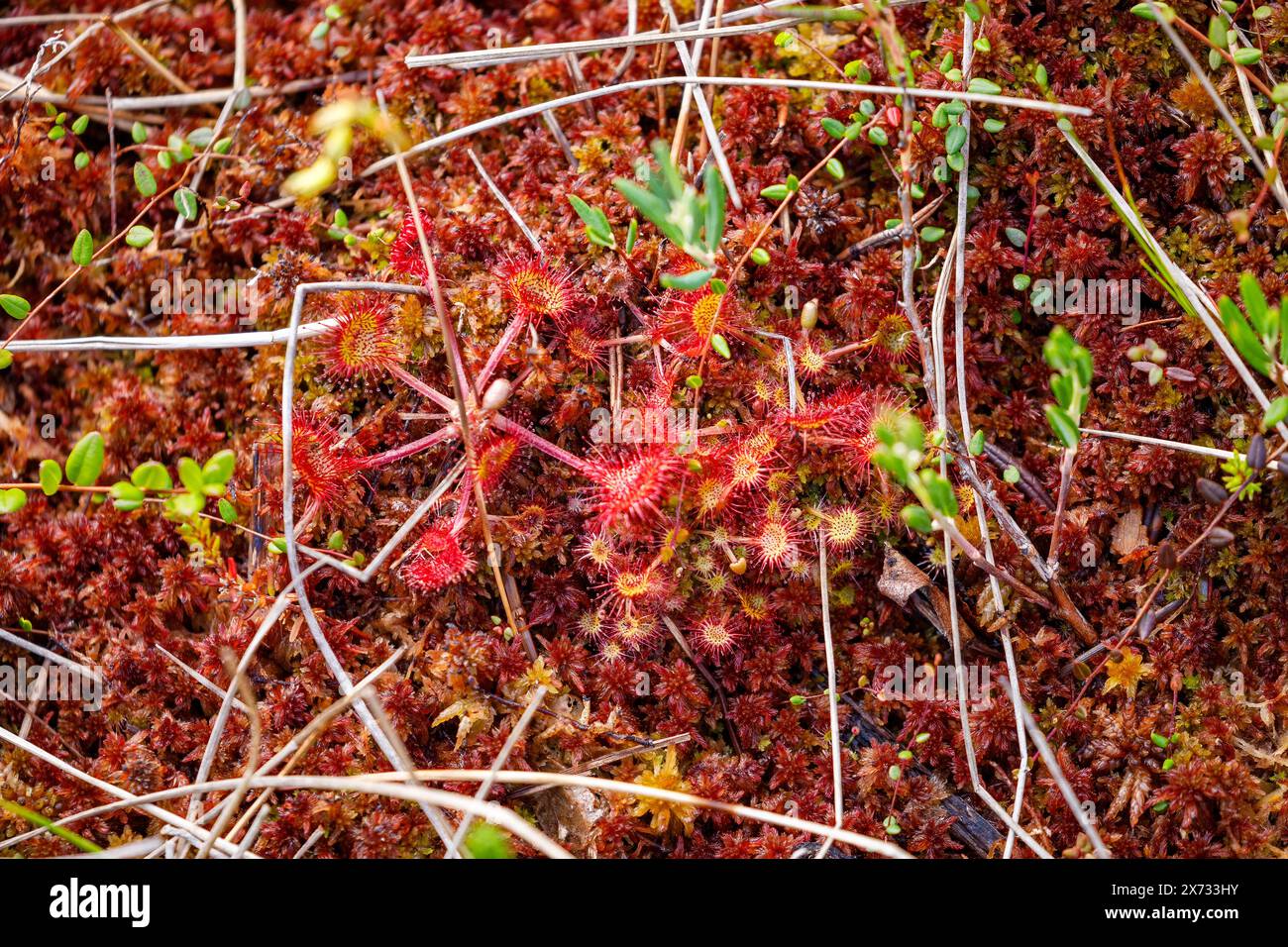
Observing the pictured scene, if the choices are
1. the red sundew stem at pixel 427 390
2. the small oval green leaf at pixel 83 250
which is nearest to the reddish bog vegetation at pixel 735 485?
the red sundew stem at pixel 427 390

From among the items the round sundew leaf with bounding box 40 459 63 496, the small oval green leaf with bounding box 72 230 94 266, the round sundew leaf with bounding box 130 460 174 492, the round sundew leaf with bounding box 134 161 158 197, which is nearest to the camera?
the round sundew leaf with bounding box 130 460 174 492

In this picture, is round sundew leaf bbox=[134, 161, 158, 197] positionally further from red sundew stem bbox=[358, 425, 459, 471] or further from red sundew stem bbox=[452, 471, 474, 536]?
red sundew stem bbox=[452, 471, 474, 536]

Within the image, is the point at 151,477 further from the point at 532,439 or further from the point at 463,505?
the point at 532,439

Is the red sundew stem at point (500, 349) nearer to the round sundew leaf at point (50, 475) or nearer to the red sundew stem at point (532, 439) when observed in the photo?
the red sundew stem at point (532, 439)

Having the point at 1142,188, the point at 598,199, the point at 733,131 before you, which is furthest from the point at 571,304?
the point at 1142,188

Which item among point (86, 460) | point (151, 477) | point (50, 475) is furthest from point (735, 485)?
point (50, 475)

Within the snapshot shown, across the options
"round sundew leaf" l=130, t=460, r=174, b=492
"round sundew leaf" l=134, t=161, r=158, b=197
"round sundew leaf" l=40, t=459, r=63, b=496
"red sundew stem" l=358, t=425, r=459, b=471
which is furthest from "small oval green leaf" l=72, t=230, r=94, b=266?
"red sundew stem" l=358, t=425, r=459, b=471
